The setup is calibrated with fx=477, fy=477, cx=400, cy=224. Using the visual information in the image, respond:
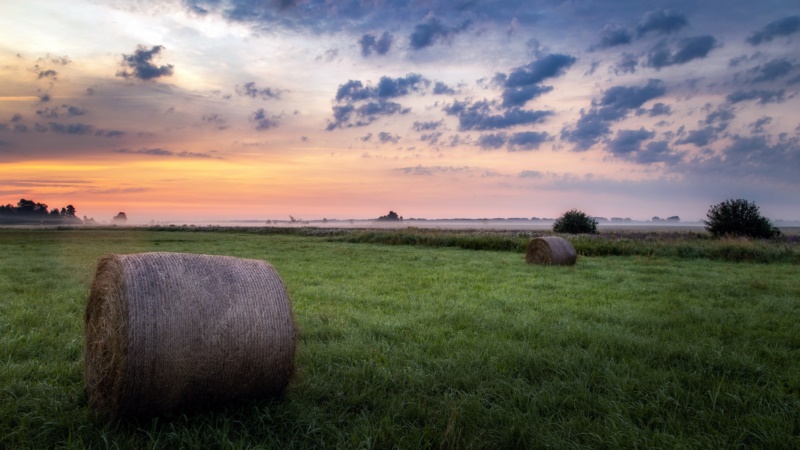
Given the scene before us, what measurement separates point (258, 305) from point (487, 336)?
383 cm

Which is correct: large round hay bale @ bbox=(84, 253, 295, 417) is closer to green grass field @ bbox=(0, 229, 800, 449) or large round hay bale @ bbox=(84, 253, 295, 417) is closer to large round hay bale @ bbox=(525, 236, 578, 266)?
green grass field @ bbox=(0, 229, 800, 449)

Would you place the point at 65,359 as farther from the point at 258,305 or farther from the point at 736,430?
the point at 736,430

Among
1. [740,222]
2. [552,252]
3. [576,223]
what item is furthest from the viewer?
[576,223]

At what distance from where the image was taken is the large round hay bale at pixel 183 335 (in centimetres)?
430

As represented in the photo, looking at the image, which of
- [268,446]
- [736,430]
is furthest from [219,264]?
[736,430]

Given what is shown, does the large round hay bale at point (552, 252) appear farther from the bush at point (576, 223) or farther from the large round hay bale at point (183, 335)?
the bush at point (576, 223)

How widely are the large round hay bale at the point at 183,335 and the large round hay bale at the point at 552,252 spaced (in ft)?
48.6

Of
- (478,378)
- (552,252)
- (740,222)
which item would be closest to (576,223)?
(740,222)

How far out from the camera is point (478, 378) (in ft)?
17.9

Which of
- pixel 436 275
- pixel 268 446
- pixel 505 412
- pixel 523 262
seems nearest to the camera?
pixel 268 446

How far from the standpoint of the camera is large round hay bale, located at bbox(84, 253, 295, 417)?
4301 mm

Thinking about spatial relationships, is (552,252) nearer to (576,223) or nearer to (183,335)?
(183,335)

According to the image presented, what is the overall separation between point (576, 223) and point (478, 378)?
40.0 meters

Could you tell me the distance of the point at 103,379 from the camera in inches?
175
